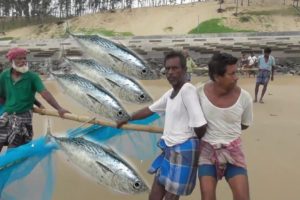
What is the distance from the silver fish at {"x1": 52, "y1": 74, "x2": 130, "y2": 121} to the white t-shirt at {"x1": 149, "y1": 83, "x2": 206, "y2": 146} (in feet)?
2.89

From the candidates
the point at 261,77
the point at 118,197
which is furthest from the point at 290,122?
the point at 118,197

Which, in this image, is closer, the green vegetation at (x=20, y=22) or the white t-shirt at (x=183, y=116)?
the white t-shirt at (x=183, y=116)

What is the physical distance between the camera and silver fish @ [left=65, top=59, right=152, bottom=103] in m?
4.53

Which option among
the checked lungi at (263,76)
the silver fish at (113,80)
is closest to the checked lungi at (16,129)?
the silver fish at (113,80)

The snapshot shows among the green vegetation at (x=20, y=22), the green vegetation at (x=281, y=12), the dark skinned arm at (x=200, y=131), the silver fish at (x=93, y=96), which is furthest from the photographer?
the green vegetation at (x=20, y=22)

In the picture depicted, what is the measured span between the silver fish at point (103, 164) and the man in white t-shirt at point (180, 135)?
54 centimetres

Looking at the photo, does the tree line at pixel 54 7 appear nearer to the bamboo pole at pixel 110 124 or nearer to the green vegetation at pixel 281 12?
the green vegetation at pixel 281 12

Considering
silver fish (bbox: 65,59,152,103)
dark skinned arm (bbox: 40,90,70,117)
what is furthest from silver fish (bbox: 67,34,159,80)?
dark skinned arm (bbox: 40,90,70,117)

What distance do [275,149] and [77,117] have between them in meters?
3.72

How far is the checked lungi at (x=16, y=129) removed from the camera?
491cm

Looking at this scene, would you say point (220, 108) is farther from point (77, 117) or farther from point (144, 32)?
point (144, 32)

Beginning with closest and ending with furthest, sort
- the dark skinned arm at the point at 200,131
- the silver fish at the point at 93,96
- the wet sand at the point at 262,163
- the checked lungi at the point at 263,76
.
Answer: the dark skinned arm at the point at 200,131
the silver fish at the point at 93,96
the wet sand at the point at 262,163
the checked lungi at the point at 263,76

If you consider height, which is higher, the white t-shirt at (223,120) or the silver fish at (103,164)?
the white t-shirt at (223,120)

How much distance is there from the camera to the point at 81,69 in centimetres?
509
